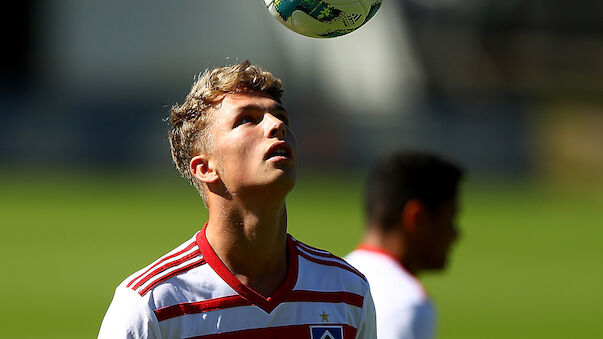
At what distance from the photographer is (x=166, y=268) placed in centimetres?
420

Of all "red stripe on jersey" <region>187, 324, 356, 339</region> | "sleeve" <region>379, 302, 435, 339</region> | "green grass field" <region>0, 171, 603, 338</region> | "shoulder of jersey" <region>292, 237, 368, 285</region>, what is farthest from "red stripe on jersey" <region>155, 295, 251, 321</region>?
"green grass field" <region>0, 171, 603, 338</region>

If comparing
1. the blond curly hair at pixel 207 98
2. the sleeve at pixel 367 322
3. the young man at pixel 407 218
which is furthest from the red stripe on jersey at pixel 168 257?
the young man at pixel 407 218

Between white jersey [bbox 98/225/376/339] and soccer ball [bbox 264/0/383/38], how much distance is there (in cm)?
113

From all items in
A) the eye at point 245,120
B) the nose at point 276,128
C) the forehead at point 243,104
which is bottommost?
the nose at point 276,128

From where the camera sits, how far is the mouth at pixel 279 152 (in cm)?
431

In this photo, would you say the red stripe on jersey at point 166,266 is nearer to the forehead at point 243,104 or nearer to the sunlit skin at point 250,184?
the sunlit skin at point 250,184

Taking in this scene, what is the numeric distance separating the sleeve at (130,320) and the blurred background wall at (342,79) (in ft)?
89.2

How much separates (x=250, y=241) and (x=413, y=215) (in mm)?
1884

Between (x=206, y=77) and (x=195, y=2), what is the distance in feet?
139

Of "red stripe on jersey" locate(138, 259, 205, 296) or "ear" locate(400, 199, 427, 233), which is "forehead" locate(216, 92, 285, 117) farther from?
"ear" locate(400, 199, 427, 233)

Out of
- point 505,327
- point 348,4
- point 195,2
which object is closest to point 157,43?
point 195,2

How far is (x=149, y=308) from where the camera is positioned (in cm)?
403

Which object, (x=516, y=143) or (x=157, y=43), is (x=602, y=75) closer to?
(x=516, y=143)

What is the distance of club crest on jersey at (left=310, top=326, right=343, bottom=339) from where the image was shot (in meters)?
4.32
